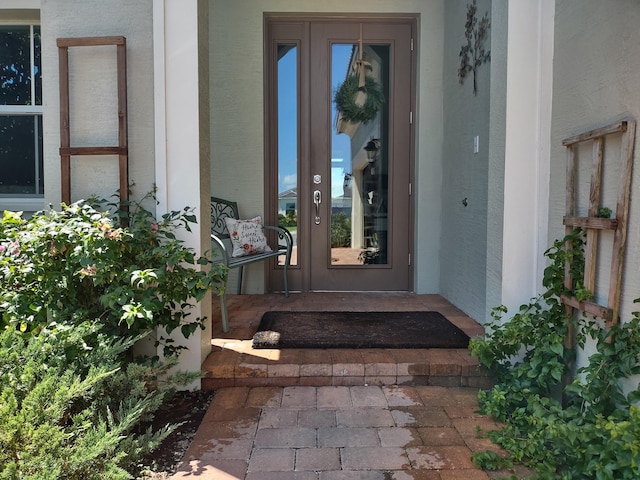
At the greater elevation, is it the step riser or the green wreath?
the green wreath

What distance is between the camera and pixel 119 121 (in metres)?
2.28

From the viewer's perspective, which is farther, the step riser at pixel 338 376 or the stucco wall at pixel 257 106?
the stucco wall at pixel 257 106

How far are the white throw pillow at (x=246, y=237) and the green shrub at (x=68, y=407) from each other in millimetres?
1676

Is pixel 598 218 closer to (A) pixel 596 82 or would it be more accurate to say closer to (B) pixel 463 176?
(A) pixel 596 82

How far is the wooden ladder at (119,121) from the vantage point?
2242 mm

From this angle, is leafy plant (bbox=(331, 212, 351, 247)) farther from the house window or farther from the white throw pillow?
the house window

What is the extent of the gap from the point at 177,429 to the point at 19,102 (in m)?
2.62

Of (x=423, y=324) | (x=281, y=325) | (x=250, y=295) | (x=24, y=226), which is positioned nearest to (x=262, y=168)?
(x=250, y=295)

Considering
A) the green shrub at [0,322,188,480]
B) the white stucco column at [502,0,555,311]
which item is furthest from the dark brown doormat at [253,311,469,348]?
the green shrub at [0,322,188,480]

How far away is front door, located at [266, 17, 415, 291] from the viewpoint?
398cm

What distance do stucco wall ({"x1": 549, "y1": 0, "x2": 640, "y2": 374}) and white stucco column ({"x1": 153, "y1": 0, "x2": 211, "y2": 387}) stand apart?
1.65 m

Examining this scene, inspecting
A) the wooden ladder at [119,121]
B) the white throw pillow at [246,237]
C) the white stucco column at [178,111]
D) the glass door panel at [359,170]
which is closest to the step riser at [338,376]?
the white stucco column at [178,111]

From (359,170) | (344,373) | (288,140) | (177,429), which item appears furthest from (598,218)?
(288,140)

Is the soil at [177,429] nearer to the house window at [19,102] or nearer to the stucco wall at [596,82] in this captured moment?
the stucco wall at [596,82]
